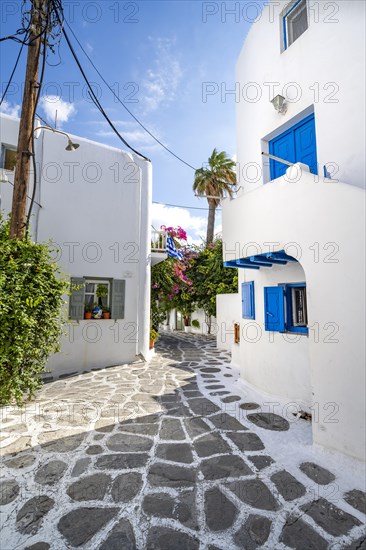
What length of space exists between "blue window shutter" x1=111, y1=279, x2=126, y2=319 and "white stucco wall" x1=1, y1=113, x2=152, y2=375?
8.3 inches

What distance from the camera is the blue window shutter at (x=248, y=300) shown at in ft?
25.2

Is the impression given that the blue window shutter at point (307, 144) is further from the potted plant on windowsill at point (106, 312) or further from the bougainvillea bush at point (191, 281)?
the potted plant on windowsill at point (106, 312)

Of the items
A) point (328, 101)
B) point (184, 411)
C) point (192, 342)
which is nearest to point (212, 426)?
point (184, 411)

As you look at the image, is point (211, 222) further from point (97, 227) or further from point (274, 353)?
point (274, 353)

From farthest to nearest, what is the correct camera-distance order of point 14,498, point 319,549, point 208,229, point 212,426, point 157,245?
point 208,229 → point 157,245 → point 212,426 → point 14,498 → point 319,549

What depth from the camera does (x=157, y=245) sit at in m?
12.7

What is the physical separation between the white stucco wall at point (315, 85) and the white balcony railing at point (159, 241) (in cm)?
511

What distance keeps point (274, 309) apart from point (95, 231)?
698cm

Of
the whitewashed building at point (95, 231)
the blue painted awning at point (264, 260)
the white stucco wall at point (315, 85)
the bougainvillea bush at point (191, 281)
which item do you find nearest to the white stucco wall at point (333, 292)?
the blue painted awning at point (264, 260)

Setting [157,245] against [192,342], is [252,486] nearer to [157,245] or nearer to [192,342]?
[157,245]

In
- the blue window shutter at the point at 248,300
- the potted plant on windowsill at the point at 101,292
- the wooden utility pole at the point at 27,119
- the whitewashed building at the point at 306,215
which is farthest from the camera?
the potted plant on windowsill at the point at 101,292

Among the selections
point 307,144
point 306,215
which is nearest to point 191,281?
point 307,144

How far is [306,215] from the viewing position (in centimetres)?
483

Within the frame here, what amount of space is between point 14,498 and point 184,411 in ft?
11.4
